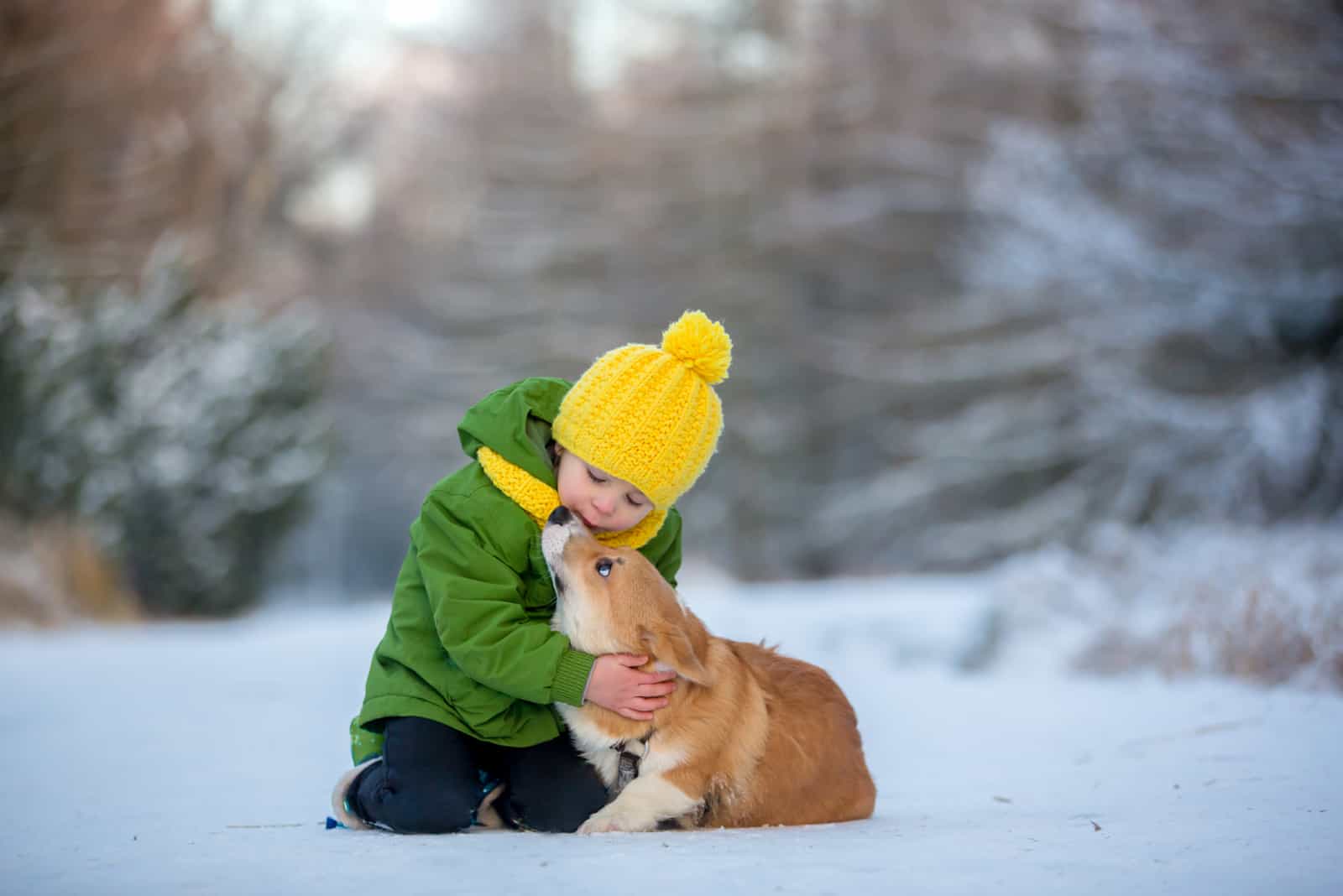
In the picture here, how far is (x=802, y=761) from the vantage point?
297cm

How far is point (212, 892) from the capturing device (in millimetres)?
2137

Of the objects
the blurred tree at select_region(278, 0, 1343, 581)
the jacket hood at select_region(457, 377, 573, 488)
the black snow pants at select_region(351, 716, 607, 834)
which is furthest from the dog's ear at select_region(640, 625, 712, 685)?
the blurred tree at select_region(278, 0, 1343, 581)

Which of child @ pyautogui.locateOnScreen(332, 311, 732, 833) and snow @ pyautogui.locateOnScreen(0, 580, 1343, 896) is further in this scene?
child @ pyautogui.locateOnScreen(332, 311, 732, 833)

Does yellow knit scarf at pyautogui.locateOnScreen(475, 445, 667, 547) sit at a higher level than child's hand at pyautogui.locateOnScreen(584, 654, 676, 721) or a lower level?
higher

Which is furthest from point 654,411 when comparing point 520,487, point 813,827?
point 813,827

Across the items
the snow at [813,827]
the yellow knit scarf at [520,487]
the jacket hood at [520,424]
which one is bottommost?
the snow at [813,827]

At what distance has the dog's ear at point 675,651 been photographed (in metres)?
2.80

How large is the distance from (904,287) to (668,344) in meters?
14.6

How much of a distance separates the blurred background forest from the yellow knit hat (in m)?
3.15

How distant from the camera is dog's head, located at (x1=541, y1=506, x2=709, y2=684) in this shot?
287cm

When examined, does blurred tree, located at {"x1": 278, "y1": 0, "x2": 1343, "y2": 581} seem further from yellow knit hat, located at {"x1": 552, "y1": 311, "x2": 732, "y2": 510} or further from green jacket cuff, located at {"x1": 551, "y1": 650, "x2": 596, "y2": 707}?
green jacket cuff, located at {"x1": 551, "y1": 650, "x2": 596, "y2": 707}

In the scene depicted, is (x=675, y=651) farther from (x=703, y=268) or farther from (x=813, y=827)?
(x=703, y=268)

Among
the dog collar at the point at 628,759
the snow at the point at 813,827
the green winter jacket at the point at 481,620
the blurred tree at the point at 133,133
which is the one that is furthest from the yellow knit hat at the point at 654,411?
the blurred tree at the point at 133,133

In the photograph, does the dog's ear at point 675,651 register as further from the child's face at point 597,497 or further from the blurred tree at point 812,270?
the blurred tree at point 812,270
